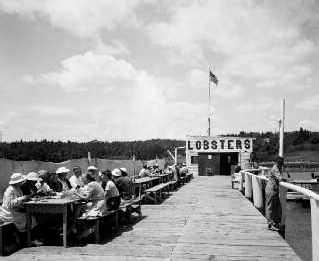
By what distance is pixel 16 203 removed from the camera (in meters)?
6.79

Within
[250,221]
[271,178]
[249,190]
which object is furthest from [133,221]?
[249,190]

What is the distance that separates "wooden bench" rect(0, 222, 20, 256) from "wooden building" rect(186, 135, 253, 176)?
25.9m

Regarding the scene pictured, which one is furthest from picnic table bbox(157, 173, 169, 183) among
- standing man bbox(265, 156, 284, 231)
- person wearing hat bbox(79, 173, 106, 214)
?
person wearing hat bbox(79, 173, 106, 214)

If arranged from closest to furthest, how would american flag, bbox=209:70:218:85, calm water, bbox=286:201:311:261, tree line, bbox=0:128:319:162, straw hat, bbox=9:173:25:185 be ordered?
1. straw hat, bbox=9:173:25:185
2. calm water, bbox=286:201:311:261
3. american flag, bbox=209:70:218:85
4. tree line, bbox=0:128:319:162

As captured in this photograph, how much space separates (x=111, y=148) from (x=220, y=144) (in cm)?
9733

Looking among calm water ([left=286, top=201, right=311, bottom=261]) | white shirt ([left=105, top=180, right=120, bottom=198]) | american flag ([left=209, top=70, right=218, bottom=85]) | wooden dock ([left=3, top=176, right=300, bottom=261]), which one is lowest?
calm water ([left=286, top=201, right=311, bottom=261])

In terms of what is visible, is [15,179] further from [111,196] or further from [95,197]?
[111,196]

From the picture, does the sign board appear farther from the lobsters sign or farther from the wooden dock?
the wooden dock

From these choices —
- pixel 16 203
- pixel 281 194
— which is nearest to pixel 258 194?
pixel 281 194

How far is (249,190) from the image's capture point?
14328 mm

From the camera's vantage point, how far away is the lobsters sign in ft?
104

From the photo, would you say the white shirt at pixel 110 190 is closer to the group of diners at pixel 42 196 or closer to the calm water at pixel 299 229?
the group of diners at pixel 42 196

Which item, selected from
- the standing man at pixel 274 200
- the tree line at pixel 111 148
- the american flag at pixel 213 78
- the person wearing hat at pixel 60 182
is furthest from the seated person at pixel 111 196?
the tree line at pixel 111 148

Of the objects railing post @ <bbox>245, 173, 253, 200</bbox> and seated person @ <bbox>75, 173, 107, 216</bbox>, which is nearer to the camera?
seated person @ <bbox>75, 173, 107, 216</bbox>
